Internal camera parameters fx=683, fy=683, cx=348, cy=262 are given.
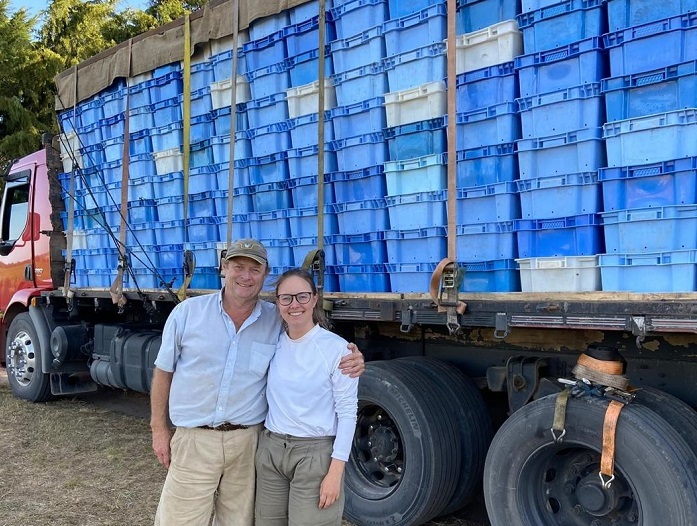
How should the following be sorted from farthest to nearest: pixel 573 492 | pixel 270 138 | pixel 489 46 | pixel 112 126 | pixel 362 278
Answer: pixel 112 126
pixel 270 138
pixel 362 278
pixel 489 46
pixel 573 492

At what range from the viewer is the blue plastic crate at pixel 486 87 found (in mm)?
3328

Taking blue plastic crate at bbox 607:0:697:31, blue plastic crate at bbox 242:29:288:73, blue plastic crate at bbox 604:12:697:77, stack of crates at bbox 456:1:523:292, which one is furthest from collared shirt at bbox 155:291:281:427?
blue plastic crate at bbox 242:29:288:73

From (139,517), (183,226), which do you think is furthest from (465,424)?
(183,226)

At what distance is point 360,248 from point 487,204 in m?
0.92

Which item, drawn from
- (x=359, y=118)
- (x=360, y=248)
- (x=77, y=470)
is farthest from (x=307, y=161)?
(x=77, y=470)

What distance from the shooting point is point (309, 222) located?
433 cm

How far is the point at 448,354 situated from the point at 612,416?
5.17 ft

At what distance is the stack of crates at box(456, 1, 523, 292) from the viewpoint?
3324mm

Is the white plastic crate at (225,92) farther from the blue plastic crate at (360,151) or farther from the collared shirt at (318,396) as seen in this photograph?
the collared shirt at (318,396)

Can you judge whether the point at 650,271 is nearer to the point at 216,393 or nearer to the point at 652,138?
the point at 652,138

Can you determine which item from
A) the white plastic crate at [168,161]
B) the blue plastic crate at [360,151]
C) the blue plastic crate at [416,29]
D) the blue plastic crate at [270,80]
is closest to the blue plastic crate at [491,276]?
the blue plastic crate at [360,151]

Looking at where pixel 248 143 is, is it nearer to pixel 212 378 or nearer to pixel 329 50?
pixel 329 50

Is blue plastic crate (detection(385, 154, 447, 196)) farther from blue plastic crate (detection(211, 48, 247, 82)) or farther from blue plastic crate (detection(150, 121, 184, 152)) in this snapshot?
blue plastic crate (detection(150, 121, 184, 152))

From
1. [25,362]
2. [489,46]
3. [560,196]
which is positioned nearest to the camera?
[560,196]
